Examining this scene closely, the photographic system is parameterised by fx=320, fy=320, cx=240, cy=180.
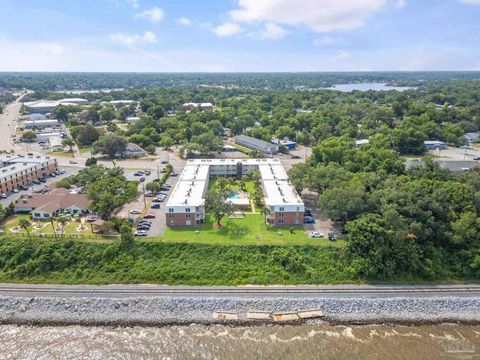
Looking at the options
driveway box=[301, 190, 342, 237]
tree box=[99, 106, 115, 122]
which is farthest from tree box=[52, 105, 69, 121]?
driveway box=[301, 190, 342, 237]

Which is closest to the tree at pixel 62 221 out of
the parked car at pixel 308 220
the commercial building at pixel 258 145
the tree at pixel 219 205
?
the tree at pixel 219 205

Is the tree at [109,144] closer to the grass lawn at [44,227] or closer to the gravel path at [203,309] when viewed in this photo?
the grass lawn at [44,227]

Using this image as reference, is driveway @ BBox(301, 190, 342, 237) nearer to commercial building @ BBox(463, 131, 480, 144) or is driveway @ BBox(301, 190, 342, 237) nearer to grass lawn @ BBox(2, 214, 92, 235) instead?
grass lawn @ BBox(2, 214, 92, 235)

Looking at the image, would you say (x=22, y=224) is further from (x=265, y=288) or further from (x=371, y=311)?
(x=371, y=311)

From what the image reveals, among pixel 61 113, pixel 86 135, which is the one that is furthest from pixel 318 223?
pixel 61 113

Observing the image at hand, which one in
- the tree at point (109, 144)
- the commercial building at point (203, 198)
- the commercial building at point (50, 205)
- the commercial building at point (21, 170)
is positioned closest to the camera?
the commercial building at point (203, 198)

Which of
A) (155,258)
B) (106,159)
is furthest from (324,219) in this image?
(106,159)
